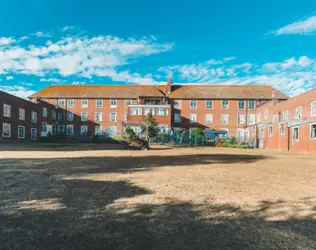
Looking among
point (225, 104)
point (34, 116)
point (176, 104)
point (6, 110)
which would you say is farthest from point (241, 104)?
point (6, 110)

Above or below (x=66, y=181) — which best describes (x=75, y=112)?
above

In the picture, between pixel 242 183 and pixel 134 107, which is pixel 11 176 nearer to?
pixel 242 183

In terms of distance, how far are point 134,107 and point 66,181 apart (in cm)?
3584

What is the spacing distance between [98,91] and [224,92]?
87.2 feet

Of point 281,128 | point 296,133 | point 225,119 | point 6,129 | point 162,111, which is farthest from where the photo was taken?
point 225,119

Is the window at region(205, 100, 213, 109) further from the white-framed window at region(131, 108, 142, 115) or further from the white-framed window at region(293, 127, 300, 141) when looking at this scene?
the white-framed window at region(293, 127, 300, 141)

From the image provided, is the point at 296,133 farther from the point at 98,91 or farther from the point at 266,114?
the point at 98,91

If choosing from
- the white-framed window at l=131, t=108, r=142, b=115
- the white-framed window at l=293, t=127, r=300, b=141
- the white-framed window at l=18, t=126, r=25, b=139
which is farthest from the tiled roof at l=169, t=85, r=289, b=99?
the white-framed window at l=18, t=126, r=25, b=139

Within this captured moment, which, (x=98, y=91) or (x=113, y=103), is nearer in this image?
(x=113, y=103)

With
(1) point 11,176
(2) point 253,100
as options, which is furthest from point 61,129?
(1) point 11,176

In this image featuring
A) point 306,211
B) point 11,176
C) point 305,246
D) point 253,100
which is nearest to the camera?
point 305,246

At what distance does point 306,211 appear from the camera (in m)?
4.25

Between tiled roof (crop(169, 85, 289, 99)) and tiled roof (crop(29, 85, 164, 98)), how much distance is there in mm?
4899

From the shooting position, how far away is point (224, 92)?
46938mm
